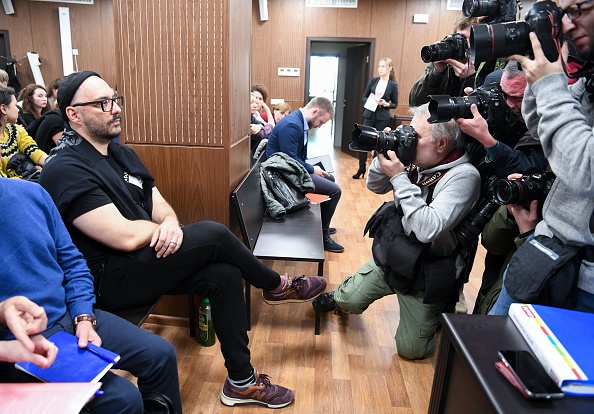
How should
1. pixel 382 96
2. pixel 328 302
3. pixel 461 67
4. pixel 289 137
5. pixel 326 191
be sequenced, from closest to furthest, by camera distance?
Answer: pixel 461 67 → pixel 328 302 → pixel 289 137 → pixel 326 191 → pixel 382 96

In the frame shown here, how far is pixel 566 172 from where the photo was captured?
0.96m

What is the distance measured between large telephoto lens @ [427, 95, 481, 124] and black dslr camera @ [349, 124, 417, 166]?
0.75 feet

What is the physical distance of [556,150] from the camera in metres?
0.97

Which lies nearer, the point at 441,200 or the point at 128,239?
the point at 128,239

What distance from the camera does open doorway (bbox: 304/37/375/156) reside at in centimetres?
739

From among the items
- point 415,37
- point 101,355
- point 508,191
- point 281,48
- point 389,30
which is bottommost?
point 101,355

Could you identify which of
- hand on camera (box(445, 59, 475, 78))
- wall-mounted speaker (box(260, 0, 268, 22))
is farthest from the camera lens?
wall-mounted speaker (box(260, 0, 268, 22))

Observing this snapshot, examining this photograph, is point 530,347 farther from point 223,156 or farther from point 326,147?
point 326,147

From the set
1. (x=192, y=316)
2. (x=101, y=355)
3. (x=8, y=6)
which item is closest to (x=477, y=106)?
(x=101, y=355)

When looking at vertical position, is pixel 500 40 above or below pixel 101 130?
above

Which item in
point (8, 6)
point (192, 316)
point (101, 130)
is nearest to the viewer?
point (101, 130)

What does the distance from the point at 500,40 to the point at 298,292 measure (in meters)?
1.36

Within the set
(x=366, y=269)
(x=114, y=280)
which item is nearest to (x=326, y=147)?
(x=366, y=269)

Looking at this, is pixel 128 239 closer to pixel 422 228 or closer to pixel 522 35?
pixel 422 228
